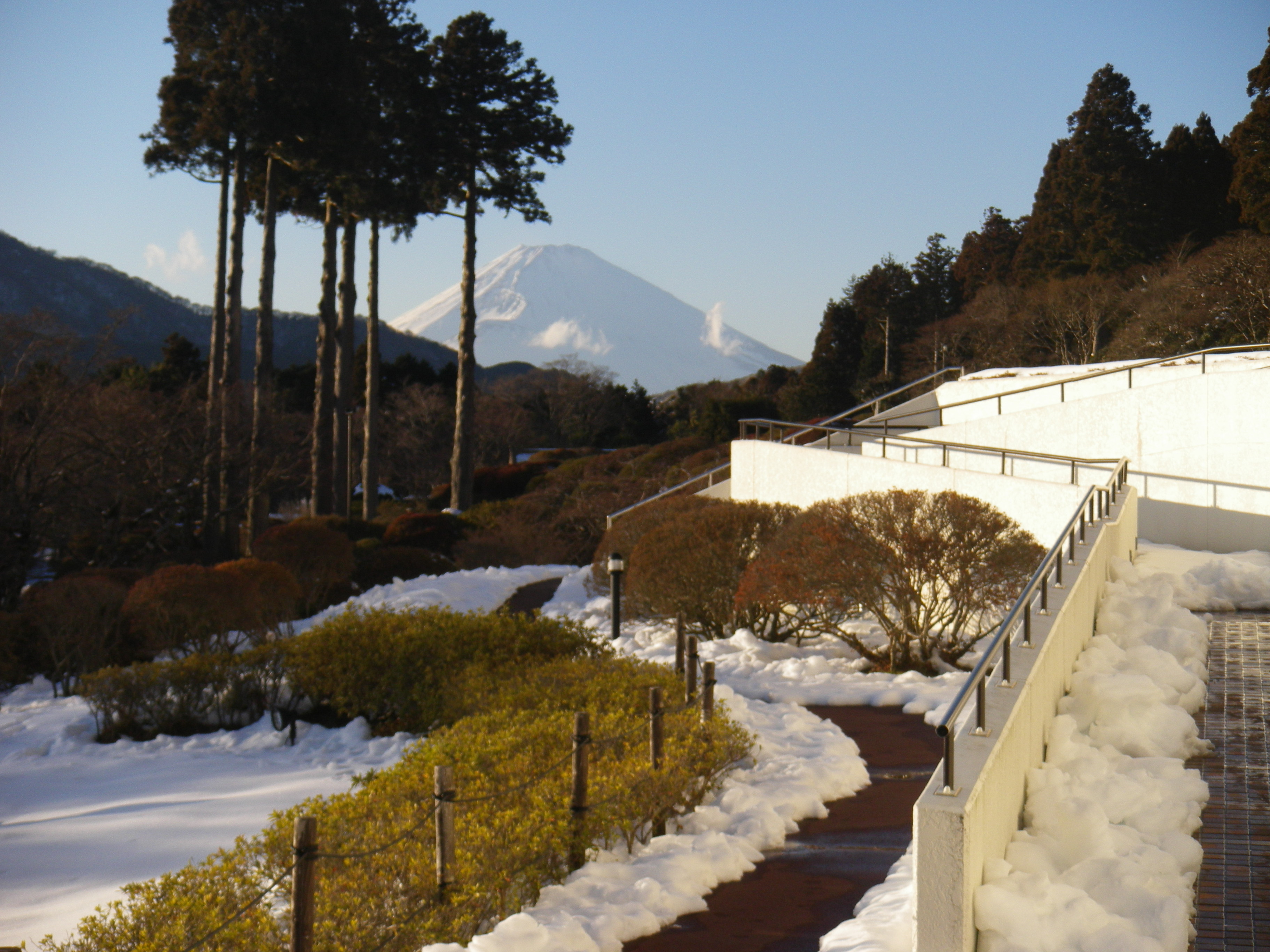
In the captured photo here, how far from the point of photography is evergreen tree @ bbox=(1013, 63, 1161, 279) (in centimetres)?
4044

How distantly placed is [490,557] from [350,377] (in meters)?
11.6

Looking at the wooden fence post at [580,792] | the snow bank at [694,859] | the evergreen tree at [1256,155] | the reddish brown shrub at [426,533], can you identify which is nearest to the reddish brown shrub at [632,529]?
the snow bank at [694,859]

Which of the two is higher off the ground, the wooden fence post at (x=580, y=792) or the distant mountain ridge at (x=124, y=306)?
the distant mountain ridge at (x=124, y=306)

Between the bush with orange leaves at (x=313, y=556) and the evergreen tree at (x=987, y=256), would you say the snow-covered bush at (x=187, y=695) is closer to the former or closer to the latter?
the bush with orange leaves at (x=313, y=556)

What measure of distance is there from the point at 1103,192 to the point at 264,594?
36.7 meters

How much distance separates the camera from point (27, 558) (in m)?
19.2

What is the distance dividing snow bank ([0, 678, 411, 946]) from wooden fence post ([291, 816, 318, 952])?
2.71 meters

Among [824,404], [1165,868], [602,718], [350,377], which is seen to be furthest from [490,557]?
[824,404]

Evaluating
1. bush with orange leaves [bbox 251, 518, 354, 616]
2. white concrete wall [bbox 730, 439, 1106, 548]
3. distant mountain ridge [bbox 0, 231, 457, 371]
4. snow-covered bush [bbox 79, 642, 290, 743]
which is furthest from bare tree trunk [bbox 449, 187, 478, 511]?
distant mountain ridge [bbox 0, 231, 457, 371]

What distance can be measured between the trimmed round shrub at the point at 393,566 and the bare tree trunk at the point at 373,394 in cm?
839

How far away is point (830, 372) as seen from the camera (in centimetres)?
5072

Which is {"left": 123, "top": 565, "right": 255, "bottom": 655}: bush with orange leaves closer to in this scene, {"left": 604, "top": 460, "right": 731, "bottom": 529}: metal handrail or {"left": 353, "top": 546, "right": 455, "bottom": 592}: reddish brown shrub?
{"left": 604, "top": 460, "right": 731, "bottom": 529}: metal handrail

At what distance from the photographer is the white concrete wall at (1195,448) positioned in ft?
45.8

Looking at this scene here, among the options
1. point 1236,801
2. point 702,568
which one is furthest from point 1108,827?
point 702,568
